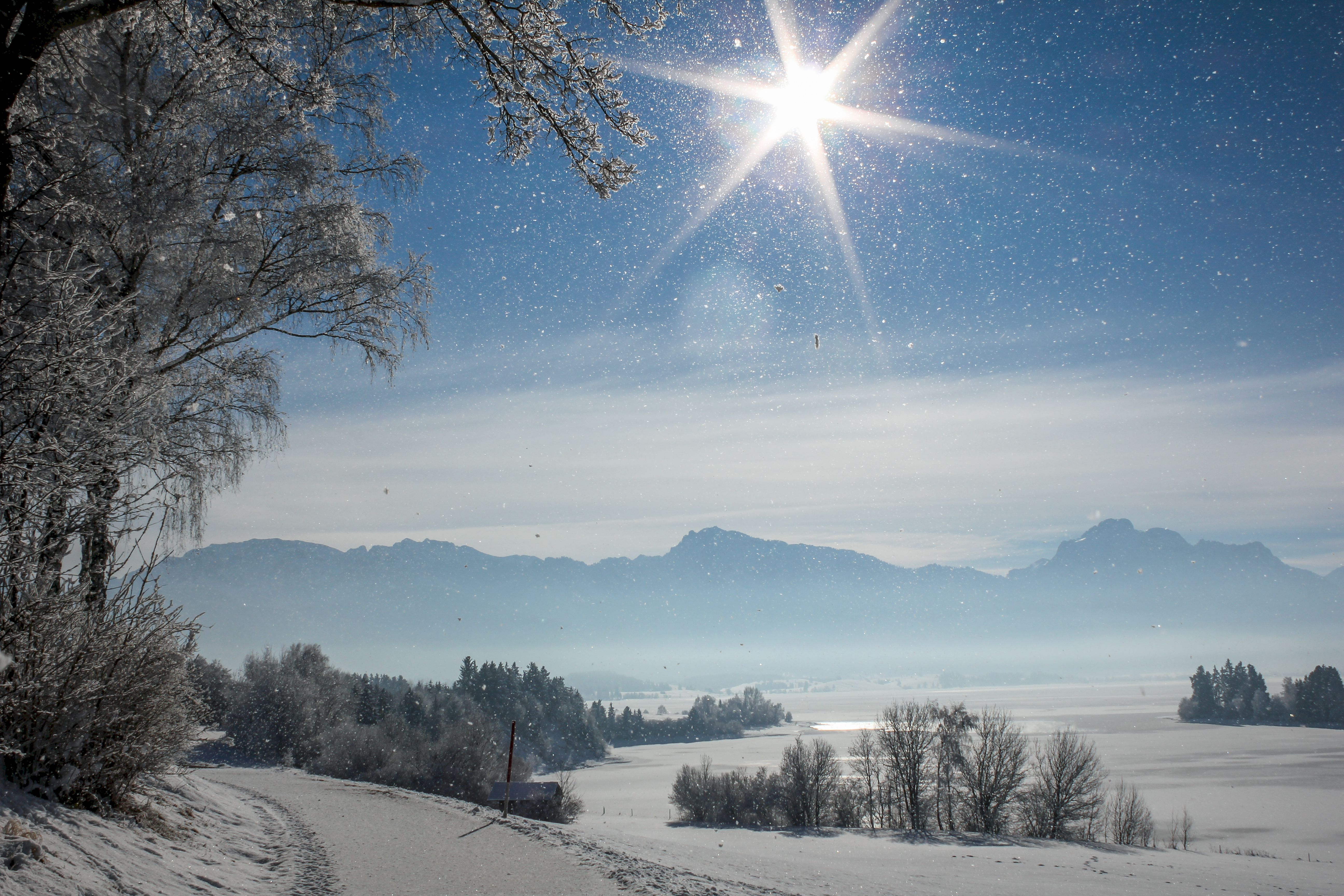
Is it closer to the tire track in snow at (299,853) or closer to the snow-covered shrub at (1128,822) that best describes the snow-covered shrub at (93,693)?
the tire track in snow at (299,853)

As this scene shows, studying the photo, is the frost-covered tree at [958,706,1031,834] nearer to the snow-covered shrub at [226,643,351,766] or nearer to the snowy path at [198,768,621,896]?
the snowy path at [198,768,621,896]

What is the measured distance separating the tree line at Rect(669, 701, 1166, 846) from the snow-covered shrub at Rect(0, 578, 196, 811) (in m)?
37.2

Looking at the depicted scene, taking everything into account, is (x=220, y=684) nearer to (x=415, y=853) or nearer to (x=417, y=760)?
(x=417, y=760)

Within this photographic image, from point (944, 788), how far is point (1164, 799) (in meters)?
50.0

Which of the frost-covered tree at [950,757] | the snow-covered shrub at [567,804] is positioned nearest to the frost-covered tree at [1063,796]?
the frost-covered tree at [950,757]

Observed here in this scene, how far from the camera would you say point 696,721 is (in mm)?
150250

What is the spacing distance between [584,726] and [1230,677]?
13814 cm

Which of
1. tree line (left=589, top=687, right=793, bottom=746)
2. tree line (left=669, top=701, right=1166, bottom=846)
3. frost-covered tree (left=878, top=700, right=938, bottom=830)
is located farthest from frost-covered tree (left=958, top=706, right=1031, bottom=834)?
tree line (left=589, top=687, right=793, bottom=746)

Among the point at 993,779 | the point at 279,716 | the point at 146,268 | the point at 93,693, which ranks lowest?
A: the point at 993,779

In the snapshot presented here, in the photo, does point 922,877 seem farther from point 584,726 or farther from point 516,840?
point 584,726

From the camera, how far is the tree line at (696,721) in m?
134

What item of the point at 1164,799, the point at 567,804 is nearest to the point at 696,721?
the point at 1164,799

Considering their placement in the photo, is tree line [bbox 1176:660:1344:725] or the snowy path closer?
the snowy path

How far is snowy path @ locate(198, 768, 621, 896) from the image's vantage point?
7352mm
